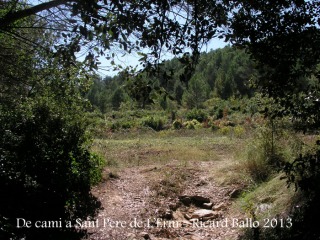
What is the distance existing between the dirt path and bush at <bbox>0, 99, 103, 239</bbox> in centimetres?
58

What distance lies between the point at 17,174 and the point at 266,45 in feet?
12.3

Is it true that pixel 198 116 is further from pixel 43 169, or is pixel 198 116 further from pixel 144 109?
pixel 144 109

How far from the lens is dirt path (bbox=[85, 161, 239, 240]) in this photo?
211 inches

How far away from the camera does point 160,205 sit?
6.52 meters

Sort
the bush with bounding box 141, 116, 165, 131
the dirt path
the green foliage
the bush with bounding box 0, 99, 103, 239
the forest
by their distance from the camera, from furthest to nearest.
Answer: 1. the bush with bounding box 141, 116, 165, 131
2. the green foliage
3. the dirt path
4. the bush with bounding box 0, 99, 103, 239
5. the forest

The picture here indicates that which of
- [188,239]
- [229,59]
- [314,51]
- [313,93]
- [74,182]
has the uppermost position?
[229,59]

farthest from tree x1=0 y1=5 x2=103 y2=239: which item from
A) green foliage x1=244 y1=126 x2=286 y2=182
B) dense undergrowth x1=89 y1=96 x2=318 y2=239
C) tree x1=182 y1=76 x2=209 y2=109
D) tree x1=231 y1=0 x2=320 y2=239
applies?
tree x1=182 y1=76 x2=209 y2=109

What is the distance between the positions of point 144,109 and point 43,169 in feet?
8.55

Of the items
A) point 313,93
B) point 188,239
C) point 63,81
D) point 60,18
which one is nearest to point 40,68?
point 63,81

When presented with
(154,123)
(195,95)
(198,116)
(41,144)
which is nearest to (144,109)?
(41,144)

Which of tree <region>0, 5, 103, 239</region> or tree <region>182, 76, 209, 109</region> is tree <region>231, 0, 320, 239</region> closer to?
tree <region>0, 5, 103, 239</region>

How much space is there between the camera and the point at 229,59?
2719 inches

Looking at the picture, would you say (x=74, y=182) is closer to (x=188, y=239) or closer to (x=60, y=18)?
(x=188, y=239)

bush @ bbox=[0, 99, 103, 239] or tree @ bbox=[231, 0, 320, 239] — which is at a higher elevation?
tree @ bbox=[231, 0, 320, 239]
